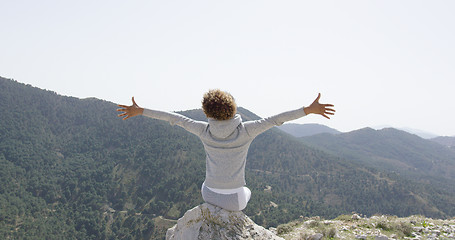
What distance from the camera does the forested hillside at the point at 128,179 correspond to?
155ft

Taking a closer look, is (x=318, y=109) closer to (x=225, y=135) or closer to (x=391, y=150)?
(x=225, y=135)

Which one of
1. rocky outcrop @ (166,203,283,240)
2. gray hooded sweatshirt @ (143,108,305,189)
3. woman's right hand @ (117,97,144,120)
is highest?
woman's right hand @ (117,97,144,120)

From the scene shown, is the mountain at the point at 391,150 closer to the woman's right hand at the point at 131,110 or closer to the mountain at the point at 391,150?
the mountain at the point at 391,150

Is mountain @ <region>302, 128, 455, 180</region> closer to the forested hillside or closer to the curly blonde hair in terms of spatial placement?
the forested hillside

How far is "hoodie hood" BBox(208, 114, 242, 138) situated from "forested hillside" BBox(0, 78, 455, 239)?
3742cm

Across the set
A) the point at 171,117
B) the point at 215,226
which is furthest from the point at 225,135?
the point at 215,226

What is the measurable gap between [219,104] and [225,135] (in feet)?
1.61

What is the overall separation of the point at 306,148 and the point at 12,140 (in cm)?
8068

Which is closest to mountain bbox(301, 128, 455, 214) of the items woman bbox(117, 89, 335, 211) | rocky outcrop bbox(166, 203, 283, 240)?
rocky outcrop bbox(166, 203, 283, 240)

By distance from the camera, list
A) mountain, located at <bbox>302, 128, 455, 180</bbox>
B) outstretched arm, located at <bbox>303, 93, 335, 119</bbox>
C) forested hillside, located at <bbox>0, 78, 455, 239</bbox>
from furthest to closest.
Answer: mountain, located at <bbox>302, 128, 455, 180</bbox> → forested hillside, located at <bbox>0, 78, 455, 239</bbox> → outstretched arm, located at <bbox>303, 93, 335, 119</bbox>

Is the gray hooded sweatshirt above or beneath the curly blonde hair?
beneath

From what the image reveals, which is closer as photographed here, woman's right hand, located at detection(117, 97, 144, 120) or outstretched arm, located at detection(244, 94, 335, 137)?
outstretched arm, located at detection(244, 94, 335, 137)

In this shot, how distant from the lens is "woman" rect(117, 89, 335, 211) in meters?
3.69

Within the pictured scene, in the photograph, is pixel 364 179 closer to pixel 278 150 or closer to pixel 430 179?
pixel 278 150
